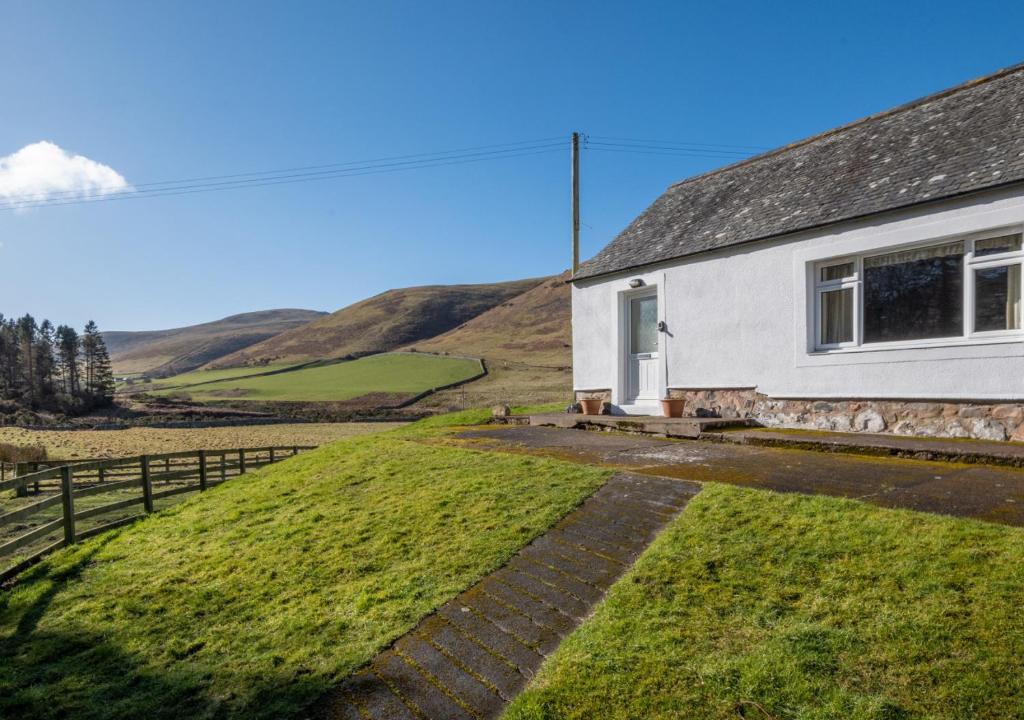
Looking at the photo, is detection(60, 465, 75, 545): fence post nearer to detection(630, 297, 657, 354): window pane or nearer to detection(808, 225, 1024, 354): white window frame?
detection(630, 297, 657, 354): window pane

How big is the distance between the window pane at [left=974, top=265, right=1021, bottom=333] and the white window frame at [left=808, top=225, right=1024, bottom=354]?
2.4 inches

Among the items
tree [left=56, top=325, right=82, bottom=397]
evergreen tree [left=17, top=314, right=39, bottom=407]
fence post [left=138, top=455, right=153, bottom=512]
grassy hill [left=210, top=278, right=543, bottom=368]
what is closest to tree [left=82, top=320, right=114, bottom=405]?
tree [left=56, top=325, right=82, bottom=397]

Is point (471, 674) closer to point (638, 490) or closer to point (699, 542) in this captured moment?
point (699, 542)

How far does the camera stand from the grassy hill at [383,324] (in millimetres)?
110875

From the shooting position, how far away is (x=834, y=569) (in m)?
3.75

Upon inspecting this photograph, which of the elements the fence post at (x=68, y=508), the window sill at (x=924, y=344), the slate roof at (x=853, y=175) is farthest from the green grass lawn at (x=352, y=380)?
the window sill at (x=924, y=344)

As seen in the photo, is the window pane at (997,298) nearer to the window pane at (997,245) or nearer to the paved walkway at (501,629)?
the window pane at (997,245)

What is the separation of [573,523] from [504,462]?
2537mm

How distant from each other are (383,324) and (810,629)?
406 feet

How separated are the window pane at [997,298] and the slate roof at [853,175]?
3.92 ft

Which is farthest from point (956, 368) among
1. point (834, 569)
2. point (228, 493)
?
point (228, 493)

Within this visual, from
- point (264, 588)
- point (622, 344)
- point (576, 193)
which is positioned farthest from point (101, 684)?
point (576, 193)

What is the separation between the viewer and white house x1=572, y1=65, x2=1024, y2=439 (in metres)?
7.63

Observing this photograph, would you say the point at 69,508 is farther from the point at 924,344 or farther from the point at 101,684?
the point at 924,344
